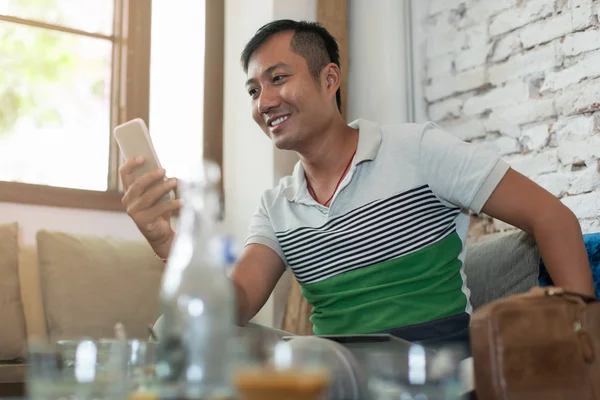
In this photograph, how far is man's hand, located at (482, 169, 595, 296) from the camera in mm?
1339

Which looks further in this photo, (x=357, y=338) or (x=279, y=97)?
(x=279, y=97)

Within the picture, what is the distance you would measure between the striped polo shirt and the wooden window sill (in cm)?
129

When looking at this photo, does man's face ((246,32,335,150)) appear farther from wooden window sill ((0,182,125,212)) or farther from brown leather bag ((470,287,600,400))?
wooden window sill ((0,182,125,212))

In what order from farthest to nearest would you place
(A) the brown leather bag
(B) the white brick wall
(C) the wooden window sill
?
1. (C) the wooden window sill
2. (B) the white brick wall
3. (A) the brown leather bag

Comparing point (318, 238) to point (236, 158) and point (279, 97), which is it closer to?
point (279, 97)

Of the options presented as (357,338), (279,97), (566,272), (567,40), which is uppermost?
(567,40)

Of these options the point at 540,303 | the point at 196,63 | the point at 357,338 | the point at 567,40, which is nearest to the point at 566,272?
the point at 540,303

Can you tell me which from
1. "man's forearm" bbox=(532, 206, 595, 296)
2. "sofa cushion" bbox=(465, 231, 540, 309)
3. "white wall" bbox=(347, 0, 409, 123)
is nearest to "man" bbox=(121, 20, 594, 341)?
"man's forearm" bbox=(532, 206, 595, 296)

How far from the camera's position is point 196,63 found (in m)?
3.12

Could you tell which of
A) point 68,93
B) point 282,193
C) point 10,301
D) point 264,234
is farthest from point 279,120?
point 68,93

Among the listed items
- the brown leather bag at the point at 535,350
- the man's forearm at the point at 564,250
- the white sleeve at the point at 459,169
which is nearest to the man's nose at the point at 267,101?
the white sleeve at the point at 459,169

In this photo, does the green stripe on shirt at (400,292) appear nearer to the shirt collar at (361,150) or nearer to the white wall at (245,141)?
the shirt collar at (361,150)

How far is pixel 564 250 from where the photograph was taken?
1352 millimetres

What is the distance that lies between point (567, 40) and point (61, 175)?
1.82 metres
